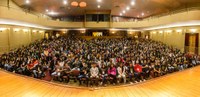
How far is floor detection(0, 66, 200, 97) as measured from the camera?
181 inches

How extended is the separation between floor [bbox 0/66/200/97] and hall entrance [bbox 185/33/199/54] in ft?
34.3

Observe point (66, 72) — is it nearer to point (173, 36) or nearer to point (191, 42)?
point (191, 42)

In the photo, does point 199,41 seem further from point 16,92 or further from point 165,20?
point 16,92

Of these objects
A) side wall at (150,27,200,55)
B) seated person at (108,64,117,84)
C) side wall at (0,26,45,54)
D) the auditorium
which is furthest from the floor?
side wall at (150,27,200,55)

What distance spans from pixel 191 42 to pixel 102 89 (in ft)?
48.6

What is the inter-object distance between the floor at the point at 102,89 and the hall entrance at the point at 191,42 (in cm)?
1047

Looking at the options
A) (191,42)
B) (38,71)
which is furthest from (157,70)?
(191,42)

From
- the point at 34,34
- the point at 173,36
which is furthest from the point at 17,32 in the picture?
the point at 173,36

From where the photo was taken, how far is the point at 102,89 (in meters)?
5.11

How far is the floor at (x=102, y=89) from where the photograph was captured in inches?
181

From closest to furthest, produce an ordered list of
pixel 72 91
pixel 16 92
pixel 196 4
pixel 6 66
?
1. pixel 16 92
2. pixel 72 91
3. pixel 6 66
4. pixel 196 4

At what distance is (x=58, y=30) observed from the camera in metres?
29.8

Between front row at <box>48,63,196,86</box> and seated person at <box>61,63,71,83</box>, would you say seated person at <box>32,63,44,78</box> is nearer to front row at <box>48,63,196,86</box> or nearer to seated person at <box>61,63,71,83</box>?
front row at <box>48,63,196,86</box>

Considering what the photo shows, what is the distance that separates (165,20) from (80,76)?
43.4 feet
